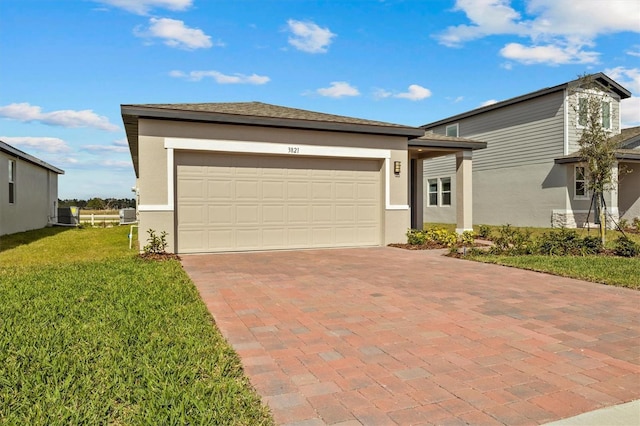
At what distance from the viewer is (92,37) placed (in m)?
10.0

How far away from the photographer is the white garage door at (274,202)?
10.3m

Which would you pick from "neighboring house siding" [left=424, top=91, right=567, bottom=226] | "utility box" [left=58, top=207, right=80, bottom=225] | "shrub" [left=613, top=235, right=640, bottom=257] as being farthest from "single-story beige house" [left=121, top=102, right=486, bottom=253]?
"utility box" [left=58, top=207, right=80, bottom=225]

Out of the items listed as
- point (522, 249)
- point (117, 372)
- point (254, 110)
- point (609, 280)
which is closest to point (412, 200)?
point (522, 249)

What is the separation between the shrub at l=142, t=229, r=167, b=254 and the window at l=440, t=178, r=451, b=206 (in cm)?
1754

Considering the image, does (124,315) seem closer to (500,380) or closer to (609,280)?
(500,380)

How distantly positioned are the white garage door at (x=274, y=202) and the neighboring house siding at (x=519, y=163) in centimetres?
1079

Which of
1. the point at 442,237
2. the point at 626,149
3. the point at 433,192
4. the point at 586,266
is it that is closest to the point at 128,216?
the point at 442,237

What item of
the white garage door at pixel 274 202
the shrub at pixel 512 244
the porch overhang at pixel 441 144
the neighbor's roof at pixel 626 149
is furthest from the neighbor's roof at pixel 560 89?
the white garage door at pixel 274 202

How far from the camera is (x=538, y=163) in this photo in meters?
19.3

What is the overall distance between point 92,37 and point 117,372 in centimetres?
963

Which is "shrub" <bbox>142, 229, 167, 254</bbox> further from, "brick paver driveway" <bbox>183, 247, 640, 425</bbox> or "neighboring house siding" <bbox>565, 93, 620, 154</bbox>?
"neighboring house siding" <bbox>565, 93, 620, 154</bbox>

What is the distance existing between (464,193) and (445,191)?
9.71 meters

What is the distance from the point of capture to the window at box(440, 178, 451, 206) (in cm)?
2355

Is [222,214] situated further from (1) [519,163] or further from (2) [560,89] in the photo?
(1) [519,163]
